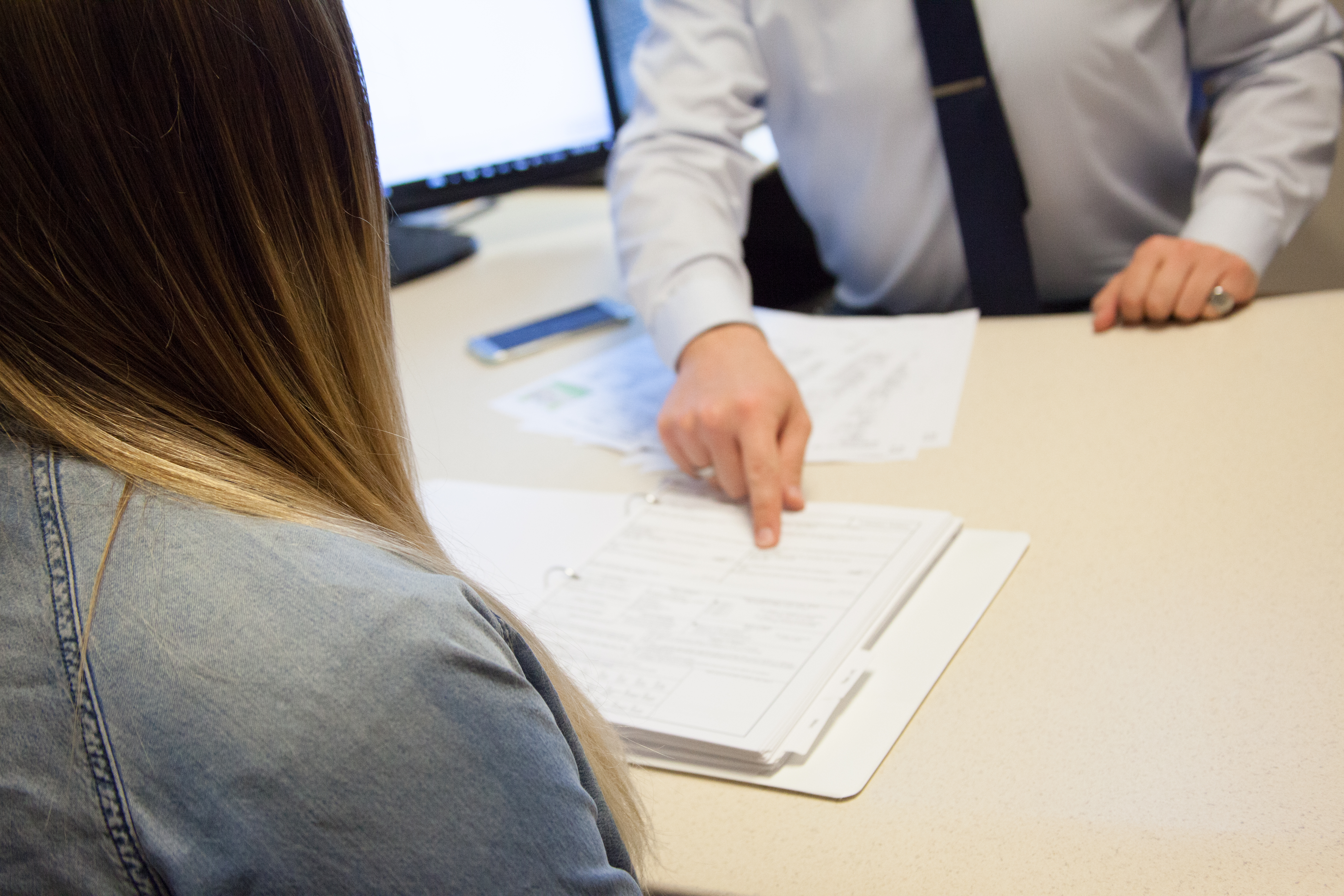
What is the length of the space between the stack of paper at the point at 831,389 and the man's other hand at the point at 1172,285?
14 centimetres

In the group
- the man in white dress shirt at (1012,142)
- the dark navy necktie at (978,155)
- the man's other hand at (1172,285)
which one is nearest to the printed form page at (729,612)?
the man in white dress shirt at (1012,142)

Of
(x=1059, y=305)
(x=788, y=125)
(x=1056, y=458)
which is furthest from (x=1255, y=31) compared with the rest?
(x=1056, y=458)

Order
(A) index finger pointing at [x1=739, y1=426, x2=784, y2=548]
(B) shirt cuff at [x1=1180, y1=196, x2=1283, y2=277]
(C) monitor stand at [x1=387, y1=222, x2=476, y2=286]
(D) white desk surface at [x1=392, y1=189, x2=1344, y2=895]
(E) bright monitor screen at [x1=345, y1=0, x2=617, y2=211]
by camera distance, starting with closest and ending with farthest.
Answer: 1. (D) white desk surface at [x1=392, y1=189, x2=1344, y2=895]
2. (A) index finger pointing at [x1=739, y1=426, x2=784, y2=548]
3. (B) shirt cuff at [x1=1180, y1=196, x2=1283, y2=277]
4. (E) bright monitor screen at [x1=345, y1=0, x2=617, y2=211]
5. (C) monitor stand at [x1=387, y1=222, x2=476, y2=286]

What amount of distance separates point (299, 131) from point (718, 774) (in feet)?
1.29

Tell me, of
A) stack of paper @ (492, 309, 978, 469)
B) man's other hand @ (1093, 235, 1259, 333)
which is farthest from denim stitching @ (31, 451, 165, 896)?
man's other hand @ (1093, 235, 1259, 333)

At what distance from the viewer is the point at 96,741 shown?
0.34 meters

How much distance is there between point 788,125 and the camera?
1.29 metres

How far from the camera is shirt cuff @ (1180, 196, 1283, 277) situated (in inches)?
40.4

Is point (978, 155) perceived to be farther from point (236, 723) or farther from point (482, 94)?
point (236, 723)

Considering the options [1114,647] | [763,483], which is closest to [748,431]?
Result: [763,483]

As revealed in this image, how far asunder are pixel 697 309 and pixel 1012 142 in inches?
17.5

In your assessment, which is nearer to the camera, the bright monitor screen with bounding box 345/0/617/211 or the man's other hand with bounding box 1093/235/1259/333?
the man's other hand with bounding box 1093/235/1259/333

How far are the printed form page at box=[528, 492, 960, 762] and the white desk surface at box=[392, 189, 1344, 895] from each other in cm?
4

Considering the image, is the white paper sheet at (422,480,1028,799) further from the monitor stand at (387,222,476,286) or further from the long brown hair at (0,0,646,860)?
the monitor stand at (387,222,476,286)
